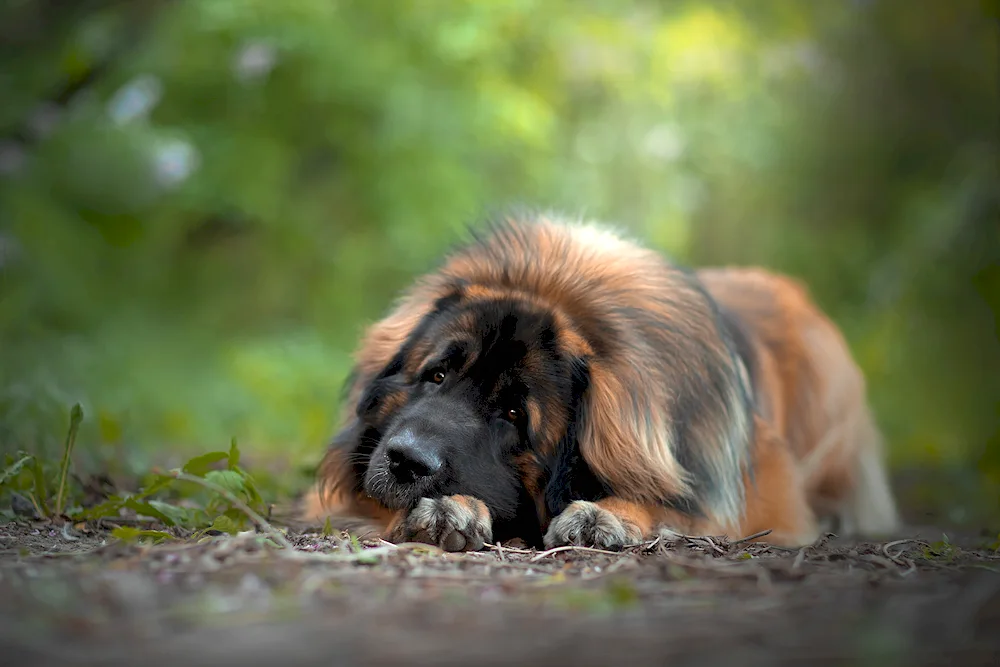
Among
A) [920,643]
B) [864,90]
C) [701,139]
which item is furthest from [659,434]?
[701,139]

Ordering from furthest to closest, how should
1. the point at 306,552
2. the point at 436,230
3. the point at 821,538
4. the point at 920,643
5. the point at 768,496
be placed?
the point at 436,230 < the point at 768,496 < the point at 821,538 < the point at 306,552 < the point at 920,643

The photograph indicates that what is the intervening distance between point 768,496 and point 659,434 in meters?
0.89

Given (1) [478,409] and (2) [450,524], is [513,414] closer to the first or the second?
(1) [478,409]

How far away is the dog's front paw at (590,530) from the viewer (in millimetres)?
3113

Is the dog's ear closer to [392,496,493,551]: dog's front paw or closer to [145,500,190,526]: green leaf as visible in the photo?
[392,496,493,551]: dog's front paw

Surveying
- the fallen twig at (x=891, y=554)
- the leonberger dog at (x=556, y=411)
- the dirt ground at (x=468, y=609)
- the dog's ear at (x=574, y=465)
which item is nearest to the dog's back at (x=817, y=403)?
the leonberger dog at (x=556, y=411)

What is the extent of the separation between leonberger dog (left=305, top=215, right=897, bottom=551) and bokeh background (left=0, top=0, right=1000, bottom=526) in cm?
133

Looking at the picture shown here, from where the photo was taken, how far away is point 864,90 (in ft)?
29.0

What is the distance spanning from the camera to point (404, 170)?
7.62 m

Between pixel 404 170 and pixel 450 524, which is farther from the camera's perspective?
pixel 404 170

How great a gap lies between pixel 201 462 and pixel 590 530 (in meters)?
1.41

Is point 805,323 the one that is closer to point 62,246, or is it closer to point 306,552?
point 306,552

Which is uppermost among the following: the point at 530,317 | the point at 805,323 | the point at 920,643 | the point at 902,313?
the point at 902,313

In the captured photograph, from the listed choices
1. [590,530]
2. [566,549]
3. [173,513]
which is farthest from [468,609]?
[173,513]
